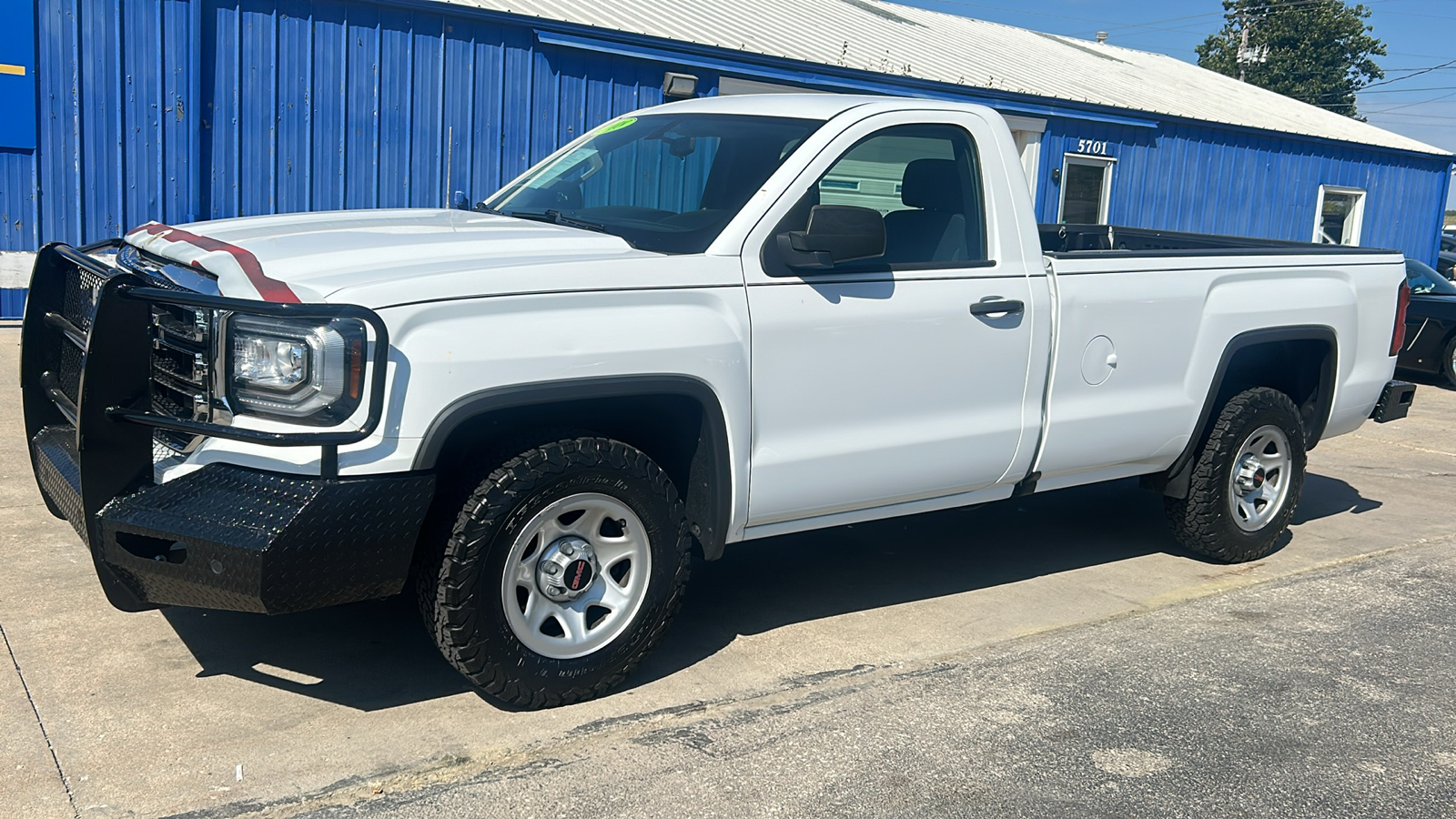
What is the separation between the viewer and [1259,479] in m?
5.90

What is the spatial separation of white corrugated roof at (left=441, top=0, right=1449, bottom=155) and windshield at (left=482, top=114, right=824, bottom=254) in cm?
672

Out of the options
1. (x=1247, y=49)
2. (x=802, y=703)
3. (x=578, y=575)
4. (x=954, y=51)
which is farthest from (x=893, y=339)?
(x=1247, y=49)

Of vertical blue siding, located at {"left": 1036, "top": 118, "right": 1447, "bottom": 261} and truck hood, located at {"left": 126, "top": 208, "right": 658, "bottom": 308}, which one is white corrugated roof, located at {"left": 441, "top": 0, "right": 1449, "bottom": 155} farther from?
truck hood, located at {"left": 126, "top": 208, "right": 658, "bottom": 308}

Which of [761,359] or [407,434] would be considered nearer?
[407,434]

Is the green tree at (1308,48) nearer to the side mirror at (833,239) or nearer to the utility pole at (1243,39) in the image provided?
the utility pole at (1243,39)

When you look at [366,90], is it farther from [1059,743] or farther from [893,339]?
[1059,743]

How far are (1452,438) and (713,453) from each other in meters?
8.82

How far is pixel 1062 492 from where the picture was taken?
7.43 meters

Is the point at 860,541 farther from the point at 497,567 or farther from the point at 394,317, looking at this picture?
the point at 394,317

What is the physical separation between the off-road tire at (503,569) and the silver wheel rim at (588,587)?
2 cm

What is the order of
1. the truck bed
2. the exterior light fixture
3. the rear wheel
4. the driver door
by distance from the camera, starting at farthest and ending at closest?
the rear wheel
the exterior light fixture
the truck bed
the driver door

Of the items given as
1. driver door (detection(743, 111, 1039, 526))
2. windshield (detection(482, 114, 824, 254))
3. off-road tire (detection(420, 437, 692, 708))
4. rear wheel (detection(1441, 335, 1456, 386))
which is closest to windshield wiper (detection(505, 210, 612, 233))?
windshield (detection(482, 114, 824, 254))

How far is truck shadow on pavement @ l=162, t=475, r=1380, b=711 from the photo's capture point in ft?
13.2

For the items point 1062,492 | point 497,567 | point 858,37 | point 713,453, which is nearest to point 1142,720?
point 713,453
